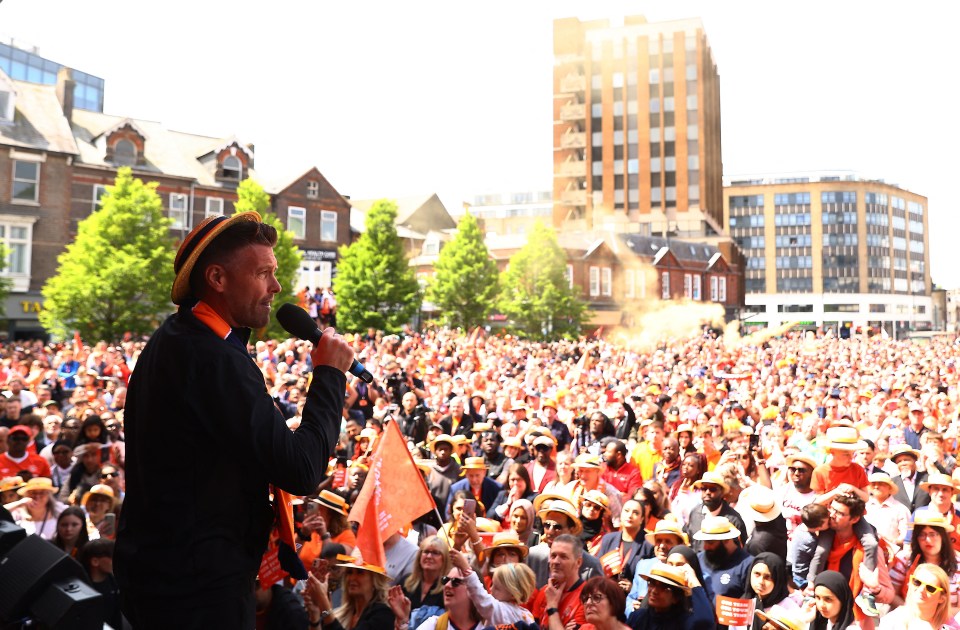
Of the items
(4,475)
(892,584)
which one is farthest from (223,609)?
(4,475)

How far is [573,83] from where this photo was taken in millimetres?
93938

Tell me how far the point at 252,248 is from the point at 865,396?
17.0 m

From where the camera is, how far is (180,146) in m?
46.3

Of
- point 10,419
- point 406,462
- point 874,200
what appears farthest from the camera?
point 874,200

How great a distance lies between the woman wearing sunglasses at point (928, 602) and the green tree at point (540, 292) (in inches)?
1869

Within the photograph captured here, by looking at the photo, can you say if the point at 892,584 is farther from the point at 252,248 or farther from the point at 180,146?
the point at 180,146

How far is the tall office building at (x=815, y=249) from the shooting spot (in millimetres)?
120500

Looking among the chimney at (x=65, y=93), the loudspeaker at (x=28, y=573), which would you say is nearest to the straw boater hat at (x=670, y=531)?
the loudspeaker at (x=28, y=573)

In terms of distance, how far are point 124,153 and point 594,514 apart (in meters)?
40.6

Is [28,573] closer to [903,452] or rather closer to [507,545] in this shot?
[507,545]

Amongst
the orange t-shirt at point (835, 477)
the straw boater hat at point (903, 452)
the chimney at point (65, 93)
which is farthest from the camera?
the chimney at point (65, 93)

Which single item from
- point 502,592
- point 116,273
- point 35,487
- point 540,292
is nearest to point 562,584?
point 502,592

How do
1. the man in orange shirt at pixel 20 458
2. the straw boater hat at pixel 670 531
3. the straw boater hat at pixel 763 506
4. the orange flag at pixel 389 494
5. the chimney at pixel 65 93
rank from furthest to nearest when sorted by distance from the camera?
the chimney at pixel 65 93, the man in orange shirt at pixel 20 458, the straw boater hat at pixel 763 506, the straw boater hat at pixel 670 531, the orange flag at pixel 389 494

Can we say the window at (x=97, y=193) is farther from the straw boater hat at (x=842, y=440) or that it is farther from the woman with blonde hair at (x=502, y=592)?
the woman with blonde hair at (x=502, y=592)
